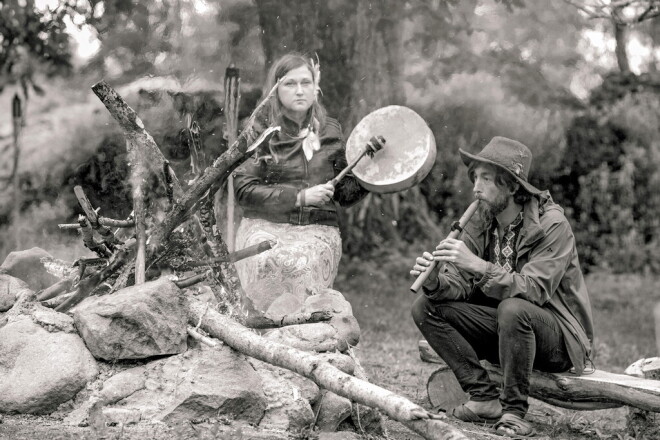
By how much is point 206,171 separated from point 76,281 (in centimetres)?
95

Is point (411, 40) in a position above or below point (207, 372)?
above

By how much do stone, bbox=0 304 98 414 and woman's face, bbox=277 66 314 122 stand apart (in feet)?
6.17

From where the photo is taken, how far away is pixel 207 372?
393 centimetres

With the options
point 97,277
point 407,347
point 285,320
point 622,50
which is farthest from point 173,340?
point 622,50

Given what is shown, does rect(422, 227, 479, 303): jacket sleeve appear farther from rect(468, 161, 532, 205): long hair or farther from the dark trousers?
rect(468, 161, 532, 205): long hair

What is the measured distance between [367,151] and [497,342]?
4.15ft

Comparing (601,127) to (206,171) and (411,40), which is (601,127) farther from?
(206,171)

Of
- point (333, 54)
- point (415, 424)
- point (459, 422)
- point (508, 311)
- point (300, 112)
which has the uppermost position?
point (333, 54)

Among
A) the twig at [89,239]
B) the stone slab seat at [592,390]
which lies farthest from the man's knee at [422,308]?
the twig at [89,239]

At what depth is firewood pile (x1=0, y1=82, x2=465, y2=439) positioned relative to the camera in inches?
151

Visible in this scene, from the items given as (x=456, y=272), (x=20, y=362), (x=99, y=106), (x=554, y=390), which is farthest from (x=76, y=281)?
(x=99, y=106)

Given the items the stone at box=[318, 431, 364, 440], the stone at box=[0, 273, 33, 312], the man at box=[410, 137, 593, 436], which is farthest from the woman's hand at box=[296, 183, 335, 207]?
the stone at box=[0, 273, 33, 312]

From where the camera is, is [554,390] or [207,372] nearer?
[207,372]

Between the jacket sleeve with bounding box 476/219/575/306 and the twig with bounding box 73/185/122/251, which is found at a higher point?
the twig with bounding box 73/185/122/251
